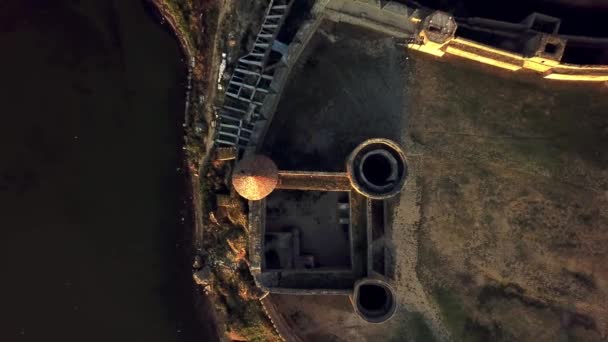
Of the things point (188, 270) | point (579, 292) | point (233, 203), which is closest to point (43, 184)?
point (188, 270)

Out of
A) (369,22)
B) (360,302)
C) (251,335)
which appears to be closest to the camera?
(360,302)

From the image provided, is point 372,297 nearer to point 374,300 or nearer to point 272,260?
point 374,300

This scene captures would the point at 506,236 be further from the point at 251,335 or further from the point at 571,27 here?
the point at 251,335

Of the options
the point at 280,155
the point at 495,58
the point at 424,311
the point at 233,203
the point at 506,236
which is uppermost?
the point at 495,58

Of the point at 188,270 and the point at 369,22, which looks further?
the point at 188,270

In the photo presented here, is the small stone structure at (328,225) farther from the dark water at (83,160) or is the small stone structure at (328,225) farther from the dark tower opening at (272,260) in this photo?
the dark water at (83,160)

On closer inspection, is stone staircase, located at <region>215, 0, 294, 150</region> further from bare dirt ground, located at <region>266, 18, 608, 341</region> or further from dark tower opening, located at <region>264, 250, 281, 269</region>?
dark tower opening, located at <region>264, 250, 281, 269</region>

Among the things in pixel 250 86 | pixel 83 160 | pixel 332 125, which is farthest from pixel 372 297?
pixel 83 160
